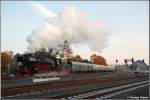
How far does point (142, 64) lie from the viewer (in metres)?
184

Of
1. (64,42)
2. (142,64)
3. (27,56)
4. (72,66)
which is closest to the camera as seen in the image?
(27,56)

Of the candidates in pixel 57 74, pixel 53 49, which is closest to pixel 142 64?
pixel 53 49

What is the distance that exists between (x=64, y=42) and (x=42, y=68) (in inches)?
1753

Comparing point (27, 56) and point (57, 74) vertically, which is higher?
point (27, 56)

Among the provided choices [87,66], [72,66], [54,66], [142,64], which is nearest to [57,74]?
[54,66]

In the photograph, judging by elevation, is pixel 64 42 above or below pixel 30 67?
above

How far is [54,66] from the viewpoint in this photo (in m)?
50.8

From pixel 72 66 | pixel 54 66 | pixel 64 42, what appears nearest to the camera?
pixel 54 66

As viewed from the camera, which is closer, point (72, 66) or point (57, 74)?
point (57, 74)

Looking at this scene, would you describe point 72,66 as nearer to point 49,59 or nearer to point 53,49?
point 49,59

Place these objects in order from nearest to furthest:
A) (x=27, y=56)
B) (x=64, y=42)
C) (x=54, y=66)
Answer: (x=27, y=56), (x=54, y=66), (x=64, y=42)

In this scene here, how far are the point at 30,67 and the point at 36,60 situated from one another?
147 cm

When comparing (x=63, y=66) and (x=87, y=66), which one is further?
(x=87, y=66)

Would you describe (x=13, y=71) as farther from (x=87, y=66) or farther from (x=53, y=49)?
(x=53, y=49)
